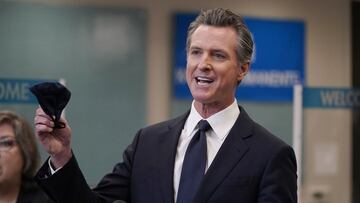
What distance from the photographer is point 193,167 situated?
4.74 ft

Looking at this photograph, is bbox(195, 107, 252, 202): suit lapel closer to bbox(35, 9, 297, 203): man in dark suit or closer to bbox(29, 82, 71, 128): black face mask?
bbox(35, 9, 297, 203): man in dark suit

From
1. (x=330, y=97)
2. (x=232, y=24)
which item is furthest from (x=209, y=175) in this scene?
(x=330, y=97)

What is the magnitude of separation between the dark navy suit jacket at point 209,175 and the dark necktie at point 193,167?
2cm

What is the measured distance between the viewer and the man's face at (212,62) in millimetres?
1424

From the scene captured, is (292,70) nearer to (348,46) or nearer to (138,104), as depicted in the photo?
(348,46)

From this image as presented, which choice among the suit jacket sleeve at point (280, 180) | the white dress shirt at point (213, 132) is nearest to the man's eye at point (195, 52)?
the white dress shirt at point (213, 132)

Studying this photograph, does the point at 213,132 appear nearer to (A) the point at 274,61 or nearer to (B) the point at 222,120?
(B) the point at 222,120

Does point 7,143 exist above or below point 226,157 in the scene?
below

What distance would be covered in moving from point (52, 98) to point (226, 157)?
433 millimetres

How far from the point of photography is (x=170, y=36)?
413 cm

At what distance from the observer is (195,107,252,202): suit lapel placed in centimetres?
139

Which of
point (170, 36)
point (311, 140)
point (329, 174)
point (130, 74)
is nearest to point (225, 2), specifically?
point (170, 36)

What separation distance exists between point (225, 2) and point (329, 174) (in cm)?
154

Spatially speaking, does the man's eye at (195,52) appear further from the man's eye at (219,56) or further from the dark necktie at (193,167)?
the dark necktie at (193,167)
